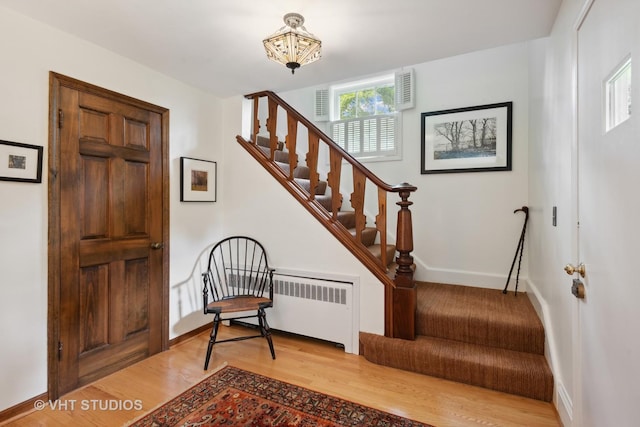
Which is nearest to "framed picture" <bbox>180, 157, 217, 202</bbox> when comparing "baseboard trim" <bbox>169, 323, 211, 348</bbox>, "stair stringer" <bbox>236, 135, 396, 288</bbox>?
"stair stringer" <bbox>236, 135, 396, 288</bbox>

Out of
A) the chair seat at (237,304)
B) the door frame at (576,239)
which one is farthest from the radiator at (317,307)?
the door frame at (576,239)

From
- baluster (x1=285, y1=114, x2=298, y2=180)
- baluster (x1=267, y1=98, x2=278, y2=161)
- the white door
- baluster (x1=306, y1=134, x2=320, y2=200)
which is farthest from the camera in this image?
baluster (x1=267, y1=98, x2=278, y2=161)

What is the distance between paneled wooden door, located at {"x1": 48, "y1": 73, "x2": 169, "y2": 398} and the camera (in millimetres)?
2016

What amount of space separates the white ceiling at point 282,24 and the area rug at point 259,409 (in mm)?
2425

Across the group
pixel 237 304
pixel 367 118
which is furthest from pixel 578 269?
pixel 367 118

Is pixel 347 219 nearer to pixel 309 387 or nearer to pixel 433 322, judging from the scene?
pixel 433 322

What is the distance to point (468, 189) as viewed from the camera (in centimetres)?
330

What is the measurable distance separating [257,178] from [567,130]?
2.47 m

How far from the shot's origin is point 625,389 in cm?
101

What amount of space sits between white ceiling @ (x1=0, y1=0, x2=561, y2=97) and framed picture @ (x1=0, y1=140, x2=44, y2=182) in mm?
818

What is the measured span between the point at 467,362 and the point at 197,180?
9.15 ft

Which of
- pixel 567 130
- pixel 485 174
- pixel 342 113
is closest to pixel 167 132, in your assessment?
pixel 342 113

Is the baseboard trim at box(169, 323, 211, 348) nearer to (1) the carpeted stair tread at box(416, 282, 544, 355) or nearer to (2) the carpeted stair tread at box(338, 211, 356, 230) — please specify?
(2) the carpeted stair tread at box(338, 211, 356, 230)

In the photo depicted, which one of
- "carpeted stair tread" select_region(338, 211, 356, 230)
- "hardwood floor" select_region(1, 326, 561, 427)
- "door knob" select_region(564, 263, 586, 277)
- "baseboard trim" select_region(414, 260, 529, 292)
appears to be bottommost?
"hardwood floor" select_region(1, 326, 561, 427)
